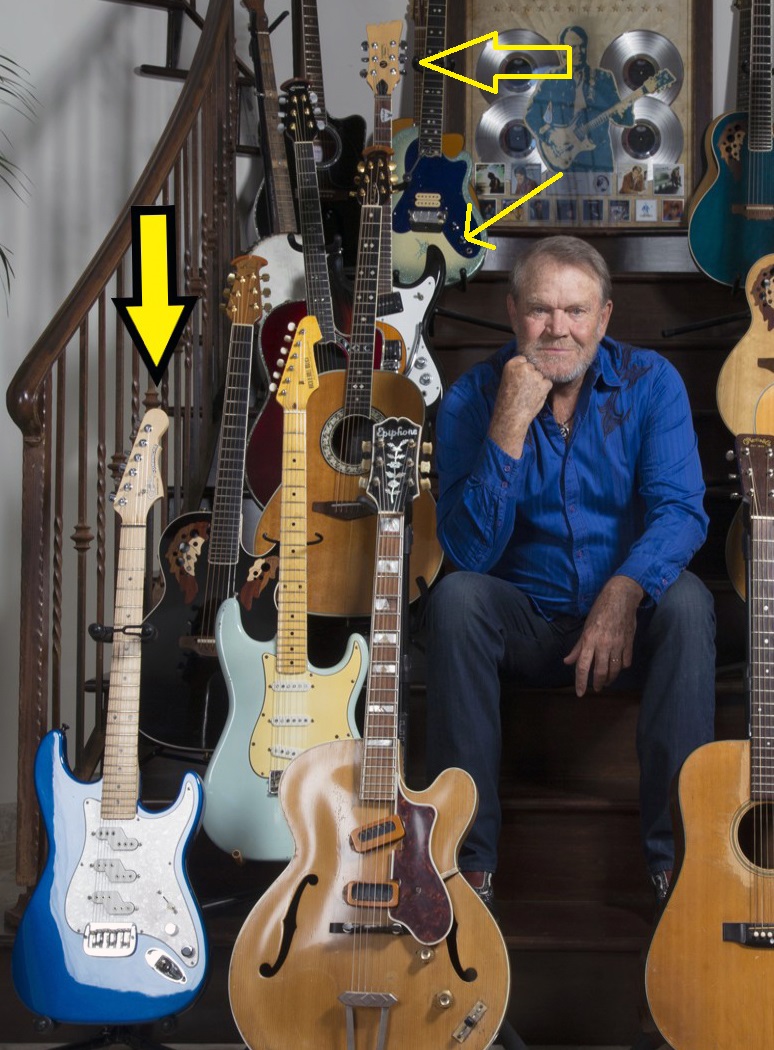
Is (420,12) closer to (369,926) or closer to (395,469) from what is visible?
(395,469)

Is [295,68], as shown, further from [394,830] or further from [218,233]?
[394,830]

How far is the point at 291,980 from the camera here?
1627mm

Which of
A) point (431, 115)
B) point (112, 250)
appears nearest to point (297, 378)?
point (112, 250)

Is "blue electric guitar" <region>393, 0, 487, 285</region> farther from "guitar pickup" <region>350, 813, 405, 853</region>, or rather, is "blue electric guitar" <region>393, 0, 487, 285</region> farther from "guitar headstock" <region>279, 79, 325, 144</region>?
"guitar pickup" <region>350, 813, 405, 853</region>

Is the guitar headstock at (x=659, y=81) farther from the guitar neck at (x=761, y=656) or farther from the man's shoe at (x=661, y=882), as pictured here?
the man's shoe at (x=661, y=882)

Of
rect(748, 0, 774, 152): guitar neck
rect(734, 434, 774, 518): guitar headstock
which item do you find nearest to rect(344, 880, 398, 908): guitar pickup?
rect(734, 434, 774, 518): guitar headstock

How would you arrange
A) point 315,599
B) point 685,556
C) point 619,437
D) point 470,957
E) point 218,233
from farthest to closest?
point 218,233 < point 315,599 < point 619,437 < point 685,556 < point 470,957

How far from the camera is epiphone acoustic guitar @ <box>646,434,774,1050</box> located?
160cm

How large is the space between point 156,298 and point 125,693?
1062mm

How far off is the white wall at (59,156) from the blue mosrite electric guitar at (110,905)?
1465 mm

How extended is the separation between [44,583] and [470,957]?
0.94 m

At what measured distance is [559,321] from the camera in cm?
213

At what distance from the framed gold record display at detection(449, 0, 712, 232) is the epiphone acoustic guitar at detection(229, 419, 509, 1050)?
249 cm

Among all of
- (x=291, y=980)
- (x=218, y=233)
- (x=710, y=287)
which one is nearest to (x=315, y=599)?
(x=291, y=980)
